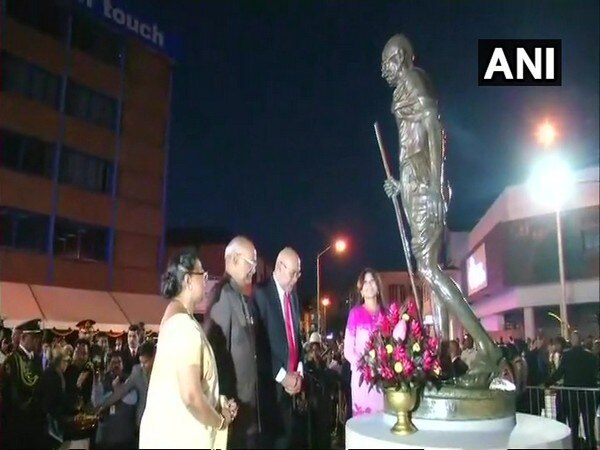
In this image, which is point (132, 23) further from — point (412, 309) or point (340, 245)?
point (412, 309)

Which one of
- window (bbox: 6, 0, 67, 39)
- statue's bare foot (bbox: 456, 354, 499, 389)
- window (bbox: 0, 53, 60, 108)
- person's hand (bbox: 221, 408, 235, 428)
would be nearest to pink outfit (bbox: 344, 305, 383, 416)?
statue's bare foot (bbox: 456, 354, 499, 389)

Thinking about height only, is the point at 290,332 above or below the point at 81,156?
below

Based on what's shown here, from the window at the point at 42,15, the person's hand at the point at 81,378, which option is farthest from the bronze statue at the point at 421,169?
the window at the point at 42,15

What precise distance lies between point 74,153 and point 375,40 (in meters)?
3.40

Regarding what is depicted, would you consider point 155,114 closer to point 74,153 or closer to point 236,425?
point 74,153

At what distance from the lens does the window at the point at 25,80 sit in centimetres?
571

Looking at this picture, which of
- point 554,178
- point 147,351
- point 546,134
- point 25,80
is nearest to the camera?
point 147,351

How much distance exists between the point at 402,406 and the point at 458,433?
29 cm

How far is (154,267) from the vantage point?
5.23 meters

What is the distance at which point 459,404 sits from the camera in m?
2.48

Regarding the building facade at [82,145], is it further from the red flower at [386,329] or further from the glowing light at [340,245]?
the red flower at [386,329]

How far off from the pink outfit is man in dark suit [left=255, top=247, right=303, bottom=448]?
0.95ft

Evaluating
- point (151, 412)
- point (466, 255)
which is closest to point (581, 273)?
point (466, 255)

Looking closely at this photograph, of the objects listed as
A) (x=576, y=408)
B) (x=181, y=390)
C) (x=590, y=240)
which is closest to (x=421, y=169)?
(x=181, y=390)
